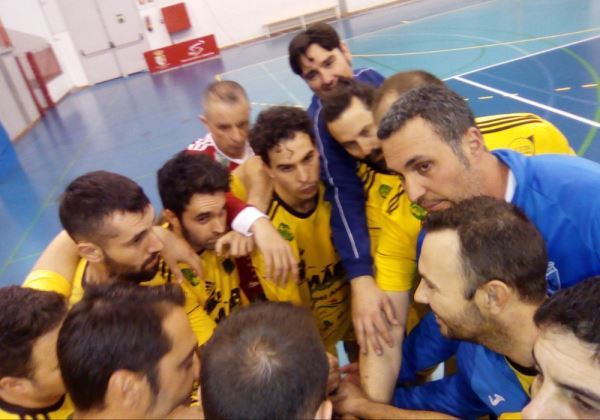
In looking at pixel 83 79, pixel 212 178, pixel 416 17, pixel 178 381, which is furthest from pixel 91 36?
pixel 178 381

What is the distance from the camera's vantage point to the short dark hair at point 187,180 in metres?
2.68

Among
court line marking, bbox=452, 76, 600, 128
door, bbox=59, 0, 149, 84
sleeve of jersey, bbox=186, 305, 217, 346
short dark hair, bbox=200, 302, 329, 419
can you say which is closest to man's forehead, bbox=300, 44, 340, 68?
sleeve of jersey, bbox=186, 305, 217, 346

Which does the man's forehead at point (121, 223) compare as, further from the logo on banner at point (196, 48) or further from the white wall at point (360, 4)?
the white wall at point (360, 4)

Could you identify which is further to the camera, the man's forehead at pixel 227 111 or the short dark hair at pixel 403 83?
the man's forehead at pixel 227 111

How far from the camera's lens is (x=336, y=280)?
307 centimetres

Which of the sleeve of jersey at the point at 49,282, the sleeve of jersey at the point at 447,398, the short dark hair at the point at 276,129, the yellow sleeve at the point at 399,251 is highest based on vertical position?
the short dark hair at the point at 276,129

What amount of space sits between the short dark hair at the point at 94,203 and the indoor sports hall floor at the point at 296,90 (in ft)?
14.3

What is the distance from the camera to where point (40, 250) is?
6879mm

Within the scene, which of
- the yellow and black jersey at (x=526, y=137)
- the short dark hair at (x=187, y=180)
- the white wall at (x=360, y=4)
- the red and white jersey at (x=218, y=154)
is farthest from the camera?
the white wall at (x=360, y=4)

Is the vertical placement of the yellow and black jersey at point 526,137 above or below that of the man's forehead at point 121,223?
below

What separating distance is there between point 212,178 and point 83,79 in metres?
19.0

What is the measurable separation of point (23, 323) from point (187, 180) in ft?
3.77

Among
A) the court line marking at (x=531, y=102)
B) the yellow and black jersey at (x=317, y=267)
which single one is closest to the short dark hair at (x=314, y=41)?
the yellow and black jersey at (x=317, y=267)

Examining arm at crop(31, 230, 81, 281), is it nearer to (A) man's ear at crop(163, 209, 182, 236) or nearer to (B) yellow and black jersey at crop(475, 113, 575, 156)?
(A) man's ear at crop(163, 209, 182, 236)
